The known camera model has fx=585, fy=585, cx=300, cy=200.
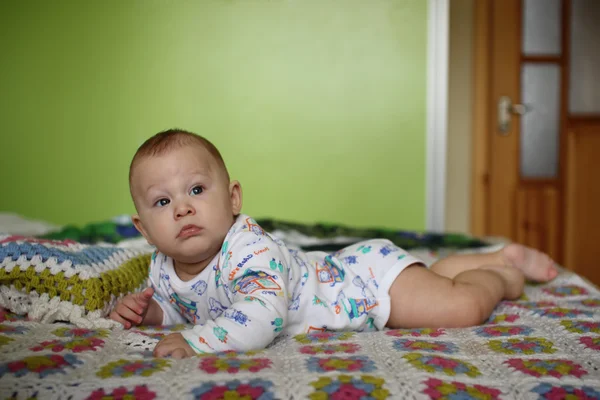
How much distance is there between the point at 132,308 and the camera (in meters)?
1.02

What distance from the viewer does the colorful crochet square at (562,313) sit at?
104 cm

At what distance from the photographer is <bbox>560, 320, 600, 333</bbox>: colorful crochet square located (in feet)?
3.04

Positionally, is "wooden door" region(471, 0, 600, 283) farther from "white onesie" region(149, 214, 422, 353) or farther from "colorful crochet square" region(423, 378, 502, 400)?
"colorful crochet square" region(423, 378, 502, 400)

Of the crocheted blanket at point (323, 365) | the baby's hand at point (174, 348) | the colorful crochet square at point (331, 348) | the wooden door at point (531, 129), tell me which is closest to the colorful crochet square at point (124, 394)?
the crocheted blanket at point (323, 365)

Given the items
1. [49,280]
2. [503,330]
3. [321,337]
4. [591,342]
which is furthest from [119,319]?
[591,342]

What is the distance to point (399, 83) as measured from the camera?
251cm

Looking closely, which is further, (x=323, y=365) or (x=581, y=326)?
(x=581, y=326)

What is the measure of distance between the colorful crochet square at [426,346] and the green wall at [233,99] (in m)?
0.77

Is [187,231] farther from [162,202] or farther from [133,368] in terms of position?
[133,368]

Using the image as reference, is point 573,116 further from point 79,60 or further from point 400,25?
point 79,60

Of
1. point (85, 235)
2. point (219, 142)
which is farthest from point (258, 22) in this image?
point (85, 235)

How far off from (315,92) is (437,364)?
68.9 inches

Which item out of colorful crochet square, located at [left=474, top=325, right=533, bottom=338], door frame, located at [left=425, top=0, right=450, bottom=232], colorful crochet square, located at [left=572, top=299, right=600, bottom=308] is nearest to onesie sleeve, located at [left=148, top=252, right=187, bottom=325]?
colorful crochet square, located at [left=474, top=325, right=533, bottom=338]

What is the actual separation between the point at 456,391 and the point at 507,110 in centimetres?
266
